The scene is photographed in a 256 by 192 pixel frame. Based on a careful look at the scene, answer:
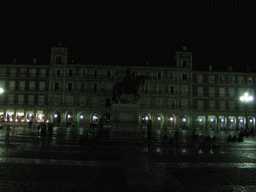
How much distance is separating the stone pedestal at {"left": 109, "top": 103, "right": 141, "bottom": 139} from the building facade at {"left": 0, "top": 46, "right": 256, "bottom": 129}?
95.8 ft

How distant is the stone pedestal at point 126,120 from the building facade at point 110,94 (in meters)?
29.2

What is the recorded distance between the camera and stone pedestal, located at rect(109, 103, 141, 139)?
65.0 feet

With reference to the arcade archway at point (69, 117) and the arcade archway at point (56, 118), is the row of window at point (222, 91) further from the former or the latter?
the arcade archway at point (56, 118)

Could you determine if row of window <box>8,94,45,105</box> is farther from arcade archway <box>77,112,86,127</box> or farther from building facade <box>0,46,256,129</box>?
arcade archway <box>77,112,86,127</box>

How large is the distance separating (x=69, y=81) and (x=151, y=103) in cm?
1978

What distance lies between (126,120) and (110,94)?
99.6 feet

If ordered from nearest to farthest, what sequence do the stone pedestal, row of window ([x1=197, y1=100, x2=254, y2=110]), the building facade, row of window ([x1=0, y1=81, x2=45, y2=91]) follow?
1. the stone pedestal
2. the building facade
3. row of window ([x1=0, y1=81, x2=45, y2=91])
4. row of window ([x1=197, y1=100, x2=254, y2=110])

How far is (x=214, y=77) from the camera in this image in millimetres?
52281

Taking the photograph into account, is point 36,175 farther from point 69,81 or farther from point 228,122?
point 228,122

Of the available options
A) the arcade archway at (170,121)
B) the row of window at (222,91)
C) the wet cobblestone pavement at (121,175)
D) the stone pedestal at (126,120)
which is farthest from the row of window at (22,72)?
the wet cobblestone pavement at (121,175)

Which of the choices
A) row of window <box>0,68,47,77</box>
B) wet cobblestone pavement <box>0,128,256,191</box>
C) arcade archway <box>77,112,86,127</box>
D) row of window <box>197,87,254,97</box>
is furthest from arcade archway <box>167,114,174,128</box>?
wet cobblestone pavement <box>0,128,256,191</box>

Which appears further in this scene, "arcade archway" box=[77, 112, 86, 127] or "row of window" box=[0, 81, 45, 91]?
"row of window" box=[0, 81, 45, 91]

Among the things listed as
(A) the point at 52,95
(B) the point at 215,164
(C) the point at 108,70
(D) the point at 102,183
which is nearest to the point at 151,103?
(C) the point at 108,70

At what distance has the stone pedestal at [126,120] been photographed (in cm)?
1980
